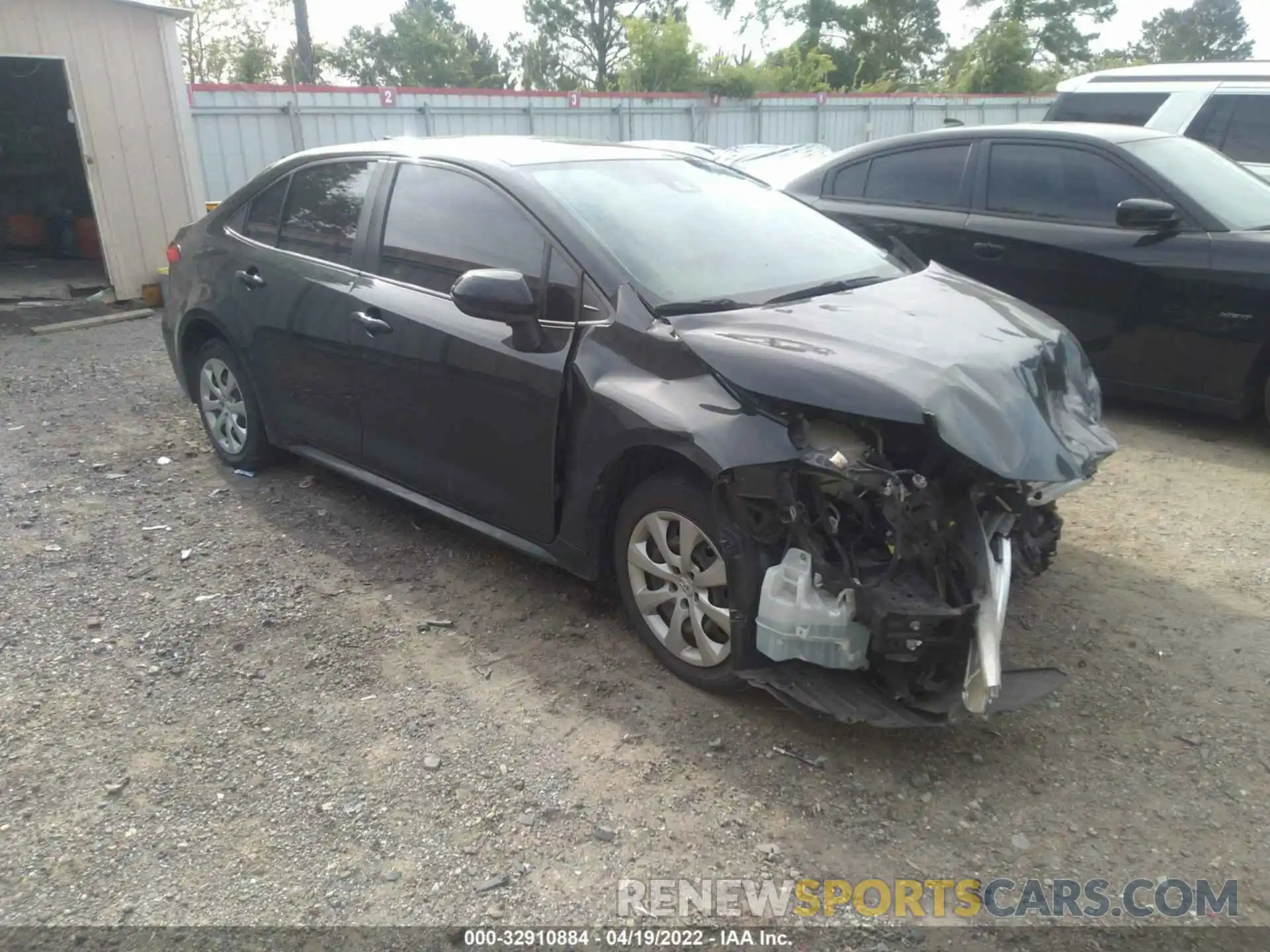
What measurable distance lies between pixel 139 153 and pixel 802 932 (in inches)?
419

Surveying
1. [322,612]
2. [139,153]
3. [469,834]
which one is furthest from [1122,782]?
[139,153]

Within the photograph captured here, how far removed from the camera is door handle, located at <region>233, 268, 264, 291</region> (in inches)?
189

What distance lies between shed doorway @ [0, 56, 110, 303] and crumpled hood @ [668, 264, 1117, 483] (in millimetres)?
12504

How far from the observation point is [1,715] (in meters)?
3.29

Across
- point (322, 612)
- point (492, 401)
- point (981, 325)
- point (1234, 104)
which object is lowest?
point (322, 612)

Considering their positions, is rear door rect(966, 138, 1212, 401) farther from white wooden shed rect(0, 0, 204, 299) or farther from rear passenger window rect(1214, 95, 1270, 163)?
white wooden shed rect(0, 0, 204, 299)

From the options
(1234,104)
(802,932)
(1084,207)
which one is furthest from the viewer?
(1234,104)

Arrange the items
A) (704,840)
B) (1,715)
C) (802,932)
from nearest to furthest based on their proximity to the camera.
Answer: (802,932)
(704,840)
(1,715)

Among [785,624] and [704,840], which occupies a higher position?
[785,624]

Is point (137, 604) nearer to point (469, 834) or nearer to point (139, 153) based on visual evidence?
point (469, 834)

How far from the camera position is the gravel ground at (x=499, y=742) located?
8.60ft

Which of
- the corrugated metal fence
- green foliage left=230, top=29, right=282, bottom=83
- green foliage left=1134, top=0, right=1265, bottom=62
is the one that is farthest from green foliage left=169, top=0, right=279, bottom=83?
green foliage left=1134, top=0, right=1265, bottom=62

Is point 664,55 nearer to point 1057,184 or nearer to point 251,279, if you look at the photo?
point 1057,184

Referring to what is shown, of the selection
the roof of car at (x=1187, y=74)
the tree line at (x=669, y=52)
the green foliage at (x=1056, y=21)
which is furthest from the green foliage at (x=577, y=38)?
the roof of car at (x=1187, y=74)
